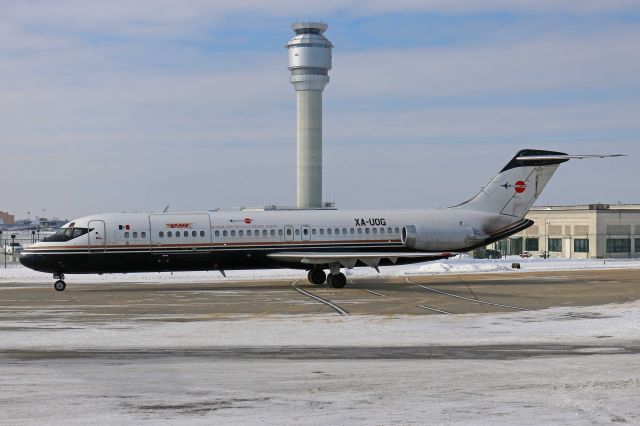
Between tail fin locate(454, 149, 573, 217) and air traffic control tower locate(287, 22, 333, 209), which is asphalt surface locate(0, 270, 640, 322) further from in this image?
air traffic control tower locate(287, 22, 333, 209)

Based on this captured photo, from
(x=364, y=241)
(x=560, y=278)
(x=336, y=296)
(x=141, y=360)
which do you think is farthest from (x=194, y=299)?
(x=560, y=278)

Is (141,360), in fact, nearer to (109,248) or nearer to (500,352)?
(500,352)

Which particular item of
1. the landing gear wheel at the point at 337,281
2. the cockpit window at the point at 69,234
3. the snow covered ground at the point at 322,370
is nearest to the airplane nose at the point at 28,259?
the cockpit window at the point at 69,234

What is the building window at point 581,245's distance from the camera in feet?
272

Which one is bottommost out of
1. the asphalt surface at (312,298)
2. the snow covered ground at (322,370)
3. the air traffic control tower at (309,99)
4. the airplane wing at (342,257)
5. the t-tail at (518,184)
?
the asphalt surface at (312,298)

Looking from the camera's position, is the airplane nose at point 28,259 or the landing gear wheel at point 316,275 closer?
the airplane nose at point 28,259

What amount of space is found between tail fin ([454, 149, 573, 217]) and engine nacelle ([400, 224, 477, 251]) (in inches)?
76.2

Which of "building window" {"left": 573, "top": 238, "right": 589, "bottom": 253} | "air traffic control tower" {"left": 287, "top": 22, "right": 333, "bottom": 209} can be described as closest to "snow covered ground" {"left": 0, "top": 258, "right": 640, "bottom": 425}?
"building window" {"left": 573, "top": 238, "right": 589, "bottom": 253}

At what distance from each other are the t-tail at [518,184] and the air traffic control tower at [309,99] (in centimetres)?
9645

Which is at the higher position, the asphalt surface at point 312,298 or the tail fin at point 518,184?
the tail fin at point 518,184

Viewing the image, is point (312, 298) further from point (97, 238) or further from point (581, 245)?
point (581, 245)

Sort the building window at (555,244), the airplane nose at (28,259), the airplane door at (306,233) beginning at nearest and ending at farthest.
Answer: the airplane nose at (28,259)
the airplane door at (306,233)
the building window at (555,244)

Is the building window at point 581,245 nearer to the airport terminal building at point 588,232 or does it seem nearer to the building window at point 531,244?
the airport terminal building at point 588,232

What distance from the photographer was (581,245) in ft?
274
